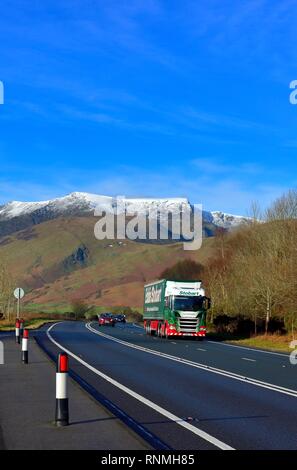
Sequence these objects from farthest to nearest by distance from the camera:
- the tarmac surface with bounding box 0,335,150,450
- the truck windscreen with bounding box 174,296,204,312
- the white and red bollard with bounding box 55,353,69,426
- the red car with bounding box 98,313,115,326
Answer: the red car with bounding box 98,313,115,326, the truck windscreen with bounding box 174,296,204,312, the white and red bollard with bounding box 55,353,69,426, the tarmac surface with bounding box 0,335,150,450

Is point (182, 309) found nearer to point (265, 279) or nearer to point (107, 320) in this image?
point (265, 279)

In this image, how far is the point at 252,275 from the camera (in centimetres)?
5191

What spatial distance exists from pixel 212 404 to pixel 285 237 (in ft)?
128

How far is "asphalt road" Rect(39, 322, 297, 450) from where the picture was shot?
10.3 metres

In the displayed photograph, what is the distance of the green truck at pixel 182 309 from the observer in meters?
42.9

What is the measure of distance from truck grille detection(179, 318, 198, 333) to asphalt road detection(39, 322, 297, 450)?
15.7 metres

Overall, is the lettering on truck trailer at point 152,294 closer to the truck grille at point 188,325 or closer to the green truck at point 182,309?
the green truck at point 182,309

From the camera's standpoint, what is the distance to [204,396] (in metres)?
15.1

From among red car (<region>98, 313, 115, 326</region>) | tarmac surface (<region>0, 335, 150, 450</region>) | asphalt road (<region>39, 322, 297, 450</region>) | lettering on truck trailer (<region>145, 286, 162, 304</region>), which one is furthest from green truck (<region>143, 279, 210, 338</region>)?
red car (<region>98, 313, 115, 326</region>)

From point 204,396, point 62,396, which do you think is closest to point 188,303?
point 204,396

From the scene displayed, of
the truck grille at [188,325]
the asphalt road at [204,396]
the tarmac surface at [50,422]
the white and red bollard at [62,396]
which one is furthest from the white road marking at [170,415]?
the truck grille at [188,325]

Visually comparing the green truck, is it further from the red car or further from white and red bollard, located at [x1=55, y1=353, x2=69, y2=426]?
the red car

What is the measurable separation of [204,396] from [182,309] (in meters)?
27.9
